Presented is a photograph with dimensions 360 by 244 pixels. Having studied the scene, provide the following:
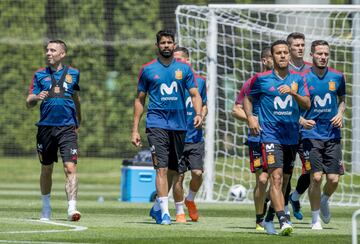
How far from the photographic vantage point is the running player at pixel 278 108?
1312cm

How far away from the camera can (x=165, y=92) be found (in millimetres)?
14672

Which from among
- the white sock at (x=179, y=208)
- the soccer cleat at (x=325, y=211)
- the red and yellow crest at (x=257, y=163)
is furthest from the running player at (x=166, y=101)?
the soccer cleat at (x=325, y=211)

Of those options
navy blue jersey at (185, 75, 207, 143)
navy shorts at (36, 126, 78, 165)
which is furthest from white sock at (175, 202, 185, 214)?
navy shorts at (36, 126, 78, 165)

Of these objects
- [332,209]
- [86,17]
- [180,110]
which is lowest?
[332,209]

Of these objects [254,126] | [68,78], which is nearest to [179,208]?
[68,78]

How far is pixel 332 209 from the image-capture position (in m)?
19.3

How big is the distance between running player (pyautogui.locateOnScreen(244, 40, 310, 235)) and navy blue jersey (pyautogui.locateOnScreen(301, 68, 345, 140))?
1095mm

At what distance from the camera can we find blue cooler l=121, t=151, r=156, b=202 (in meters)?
21.5

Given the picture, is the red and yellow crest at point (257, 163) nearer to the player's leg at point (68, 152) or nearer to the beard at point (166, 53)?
the beard at point (166, 53)

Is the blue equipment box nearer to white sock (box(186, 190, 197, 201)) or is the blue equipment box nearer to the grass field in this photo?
the grass field

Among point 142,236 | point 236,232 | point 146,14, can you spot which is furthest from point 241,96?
point 146,14

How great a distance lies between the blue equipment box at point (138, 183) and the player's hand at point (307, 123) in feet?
25.6

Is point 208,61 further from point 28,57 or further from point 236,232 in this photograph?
point 28,57

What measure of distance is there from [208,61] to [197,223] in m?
7.18
